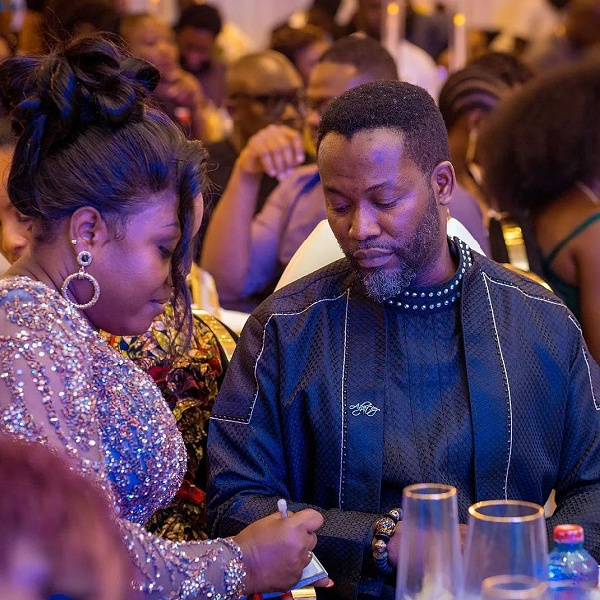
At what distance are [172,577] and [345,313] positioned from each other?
0.73m

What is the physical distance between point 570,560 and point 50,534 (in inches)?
39.2

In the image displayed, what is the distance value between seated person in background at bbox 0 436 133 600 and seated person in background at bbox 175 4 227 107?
7293mm

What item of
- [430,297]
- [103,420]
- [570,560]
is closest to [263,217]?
[430,297]

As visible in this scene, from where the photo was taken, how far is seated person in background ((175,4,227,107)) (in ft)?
26.7

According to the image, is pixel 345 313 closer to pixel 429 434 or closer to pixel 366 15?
pixel 429 434

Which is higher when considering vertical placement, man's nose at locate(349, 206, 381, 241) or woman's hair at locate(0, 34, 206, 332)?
woman's hair at locate(0, 34, 206, 332)

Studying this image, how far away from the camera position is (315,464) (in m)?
2.27

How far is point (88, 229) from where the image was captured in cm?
194

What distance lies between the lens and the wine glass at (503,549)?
59.6 inches

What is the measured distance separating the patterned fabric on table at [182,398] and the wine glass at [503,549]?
98cm

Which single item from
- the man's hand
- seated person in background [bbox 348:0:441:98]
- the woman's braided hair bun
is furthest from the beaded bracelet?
seated person in background [bbox 348:0:441:98]

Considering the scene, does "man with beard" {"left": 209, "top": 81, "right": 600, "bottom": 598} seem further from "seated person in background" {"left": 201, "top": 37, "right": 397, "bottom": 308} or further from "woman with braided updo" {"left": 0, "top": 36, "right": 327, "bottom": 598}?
"seated person in background" {"left": 201, "top": 37, "right": 397, "bottom": 308}

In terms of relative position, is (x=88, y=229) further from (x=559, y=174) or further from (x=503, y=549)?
(x=559, y=174)

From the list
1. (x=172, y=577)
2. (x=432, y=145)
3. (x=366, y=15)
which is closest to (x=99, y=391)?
(x=172, y=577)
